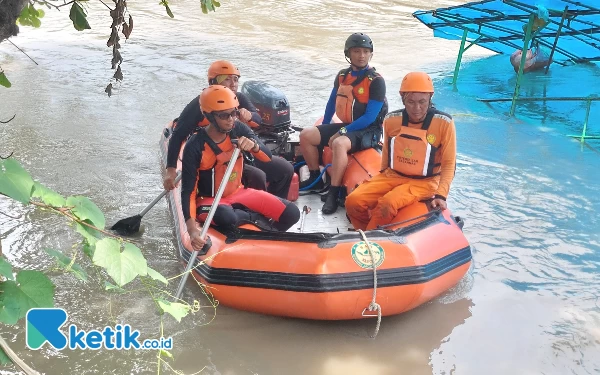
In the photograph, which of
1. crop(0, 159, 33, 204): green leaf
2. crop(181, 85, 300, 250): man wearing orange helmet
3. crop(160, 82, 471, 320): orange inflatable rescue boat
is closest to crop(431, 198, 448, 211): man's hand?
crop(160, 82, 471, 320): orange inflatable rescue boat

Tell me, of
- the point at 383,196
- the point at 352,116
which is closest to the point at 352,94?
the point at 352,116

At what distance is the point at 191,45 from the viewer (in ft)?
37.2

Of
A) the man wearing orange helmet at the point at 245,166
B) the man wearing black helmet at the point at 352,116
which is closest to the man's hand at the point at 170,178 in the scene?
the man wearing orange helmet at the point at 245,166

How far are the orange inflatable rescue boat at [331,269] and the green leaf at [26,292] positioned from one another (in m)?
2.09

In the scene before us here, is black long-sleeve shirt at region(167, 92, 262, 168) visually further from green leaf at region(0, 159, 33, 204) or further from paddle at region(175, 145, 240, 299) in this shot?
green leaf at region(0, 159, 33, 204)

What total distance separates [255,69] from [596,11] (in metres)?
4.85

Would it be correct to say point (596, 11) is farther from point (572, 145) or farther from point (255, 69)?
point (255, 69)

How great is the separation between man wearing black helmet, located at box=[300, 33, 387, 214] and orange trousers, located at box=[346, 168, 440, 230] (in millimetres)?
384

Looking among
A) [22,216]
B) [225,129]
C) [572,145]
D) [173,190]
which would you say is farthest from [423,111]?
[572,145]

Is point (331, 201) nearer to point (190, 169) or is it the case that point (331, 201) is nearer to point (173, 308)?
point (190, 169)

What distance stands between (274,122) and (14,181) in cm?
405

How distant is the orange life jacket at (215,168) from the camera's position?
3.64 m

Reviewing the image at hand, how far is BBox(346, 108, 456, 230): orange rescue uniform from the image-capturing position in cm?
391

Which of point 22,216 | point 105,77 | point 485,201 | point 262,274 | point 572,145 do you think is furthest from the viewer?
point 105,77
